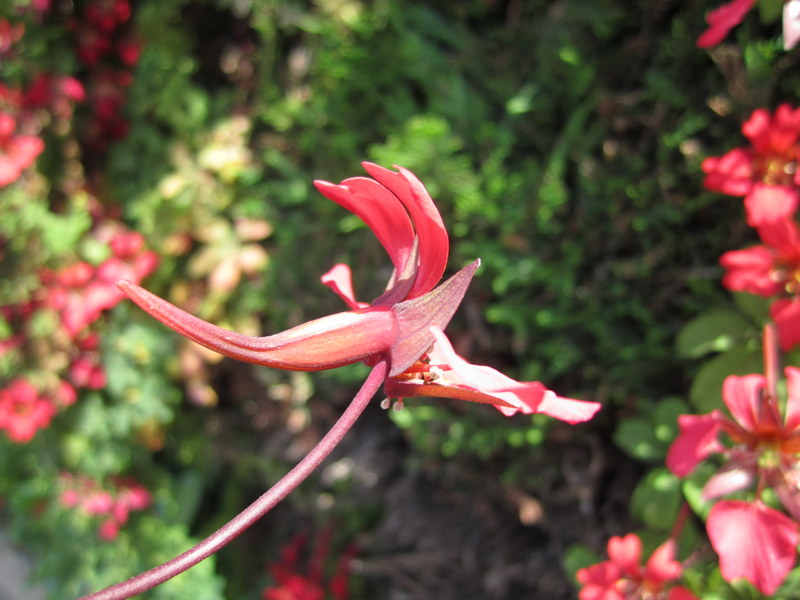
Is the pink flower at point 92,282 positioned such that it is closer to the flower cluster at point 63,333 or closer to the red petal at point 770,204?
the flower cluster at point 63,333

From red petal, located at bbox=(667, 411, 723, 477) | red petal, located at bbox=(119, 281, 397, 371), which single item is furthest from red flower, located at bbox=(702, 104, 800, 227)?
red petal, located at bbox=(119, 281, 397, 371)

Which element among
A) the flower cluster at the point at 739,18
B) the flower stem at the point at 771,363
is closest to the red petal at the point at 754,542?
the flower stem at the point at 771,363

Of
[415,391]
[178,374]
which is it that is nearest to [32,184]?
[178,374]

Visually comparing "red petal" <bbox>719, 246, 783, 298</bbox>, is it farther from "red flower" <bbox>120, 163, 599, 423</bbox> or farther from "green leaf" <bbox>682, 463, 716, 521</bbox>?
"red flower" <bbox>120, 163, 599, 423</bbox>

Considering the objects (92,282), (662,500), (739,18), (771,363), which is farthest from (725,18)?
(92,282)

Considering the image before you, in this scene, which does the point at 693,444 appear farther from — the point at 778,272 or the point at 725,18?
the point at 725,18

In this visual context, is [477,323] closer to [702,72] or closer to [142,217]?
[702,72]

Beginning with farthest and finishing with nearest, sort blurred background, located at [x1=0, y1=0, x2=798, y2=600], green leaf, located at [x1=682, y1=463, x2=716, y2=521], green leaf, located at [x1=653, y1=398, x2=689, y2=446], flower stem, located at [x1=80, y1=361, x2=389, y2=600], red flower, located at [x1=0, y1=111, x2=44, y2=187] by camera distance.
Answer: red flower, located at [x1=0, y1=111, x2=44, y2=187]
blurred background, located at [x1=0, y1=0, x2=798, y2=600]
green leaf, located at [x1=653, y1=398, x2=689, y2=446]
green leaf, located at [x1=682, y1=463, x2=716, y2=521]
flower stem, located at [x1=80, y1=361, x2=389, y2=600]
